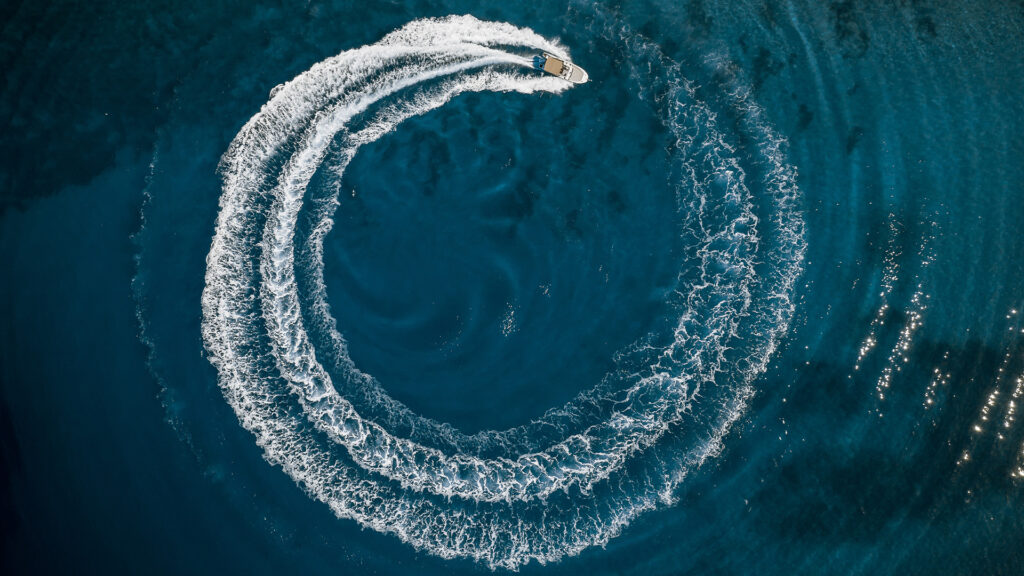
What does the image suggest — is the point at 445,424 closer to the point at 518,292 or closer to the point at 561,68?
the point at 518,292

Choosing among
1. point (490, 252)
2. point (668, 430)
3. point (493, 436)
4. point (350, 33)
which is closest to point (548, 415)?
point (493, 436)

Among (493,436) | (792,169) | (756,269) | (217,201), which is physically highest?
(792,169)

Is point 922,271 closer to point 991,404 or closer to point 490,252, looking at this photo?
point 991,404

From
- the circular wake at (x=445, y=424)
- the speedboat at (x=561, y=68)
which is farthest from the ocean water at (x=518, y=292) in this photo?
the speedboat at (x=561, y=68)

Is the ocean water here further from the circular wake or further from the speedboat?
the speedboat

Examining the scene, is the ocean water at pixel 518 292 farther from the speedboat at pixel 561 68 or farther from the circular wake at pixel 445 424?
the speedboat at pixel 561 68

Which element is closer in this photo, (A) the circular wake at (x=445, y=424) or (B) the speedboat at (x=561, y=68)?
(A) the circular wake at (x=445, y=424)

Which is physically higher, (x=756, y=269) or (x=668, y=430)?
(x=756, y=269)
